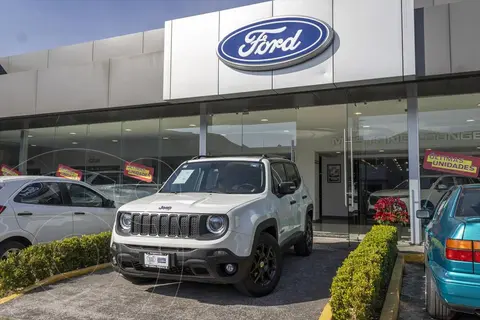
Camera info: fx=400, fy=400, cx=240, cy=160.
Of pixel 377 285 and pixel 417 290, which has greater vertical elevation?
pixel 377 285

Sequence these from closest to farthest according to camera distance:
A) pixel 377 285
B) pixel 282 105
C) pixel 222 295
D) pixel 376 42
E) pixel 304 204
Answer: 1. pixel 377 285
2. pixel 222 295
3. pixel 304 204
4. pixel 376 42
5. pixel 282 105

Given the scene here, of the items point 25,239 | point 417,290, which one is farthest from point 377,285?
point 25,239

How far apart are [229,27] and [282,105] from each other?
2727 mm

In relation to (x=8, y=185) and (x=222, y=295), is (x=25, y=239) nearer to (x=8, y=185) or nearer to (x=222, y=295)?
(x=8, y=185)

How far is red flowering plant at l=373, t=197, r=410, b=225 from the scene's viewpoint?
9172 millimetres

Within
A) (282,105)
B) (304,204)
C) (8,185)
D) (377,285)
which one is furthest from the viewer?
(282,105)

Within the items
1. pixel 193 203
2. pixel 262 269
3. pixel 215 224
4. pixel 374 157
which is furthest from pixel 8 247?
pixel 374 157

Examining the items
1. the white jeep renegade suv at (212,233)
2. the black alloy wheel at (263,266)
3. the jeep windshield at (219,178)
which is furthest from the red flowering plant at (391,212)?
the black alloy wheel at (263,266)

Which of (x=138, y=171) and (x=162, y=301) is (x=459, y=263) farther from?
(x=138, y=171)

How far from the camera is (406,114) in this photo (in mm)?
9820

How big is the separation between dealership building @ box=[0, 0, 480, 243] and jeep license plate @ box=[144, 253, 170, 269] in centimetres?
547

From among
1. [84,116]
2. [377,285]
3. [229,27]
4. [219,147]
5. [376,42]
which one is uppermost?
[229,27]

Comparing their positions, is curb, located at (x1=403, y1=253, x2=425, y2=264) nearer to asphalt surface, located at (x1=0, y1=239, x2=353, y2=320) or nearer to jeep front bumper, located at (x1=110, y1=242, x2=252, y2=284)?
asphalt surface, located at (x1=0, y1=239, x2=353, y2=320)

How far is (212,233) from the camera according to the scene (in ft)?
15.5
